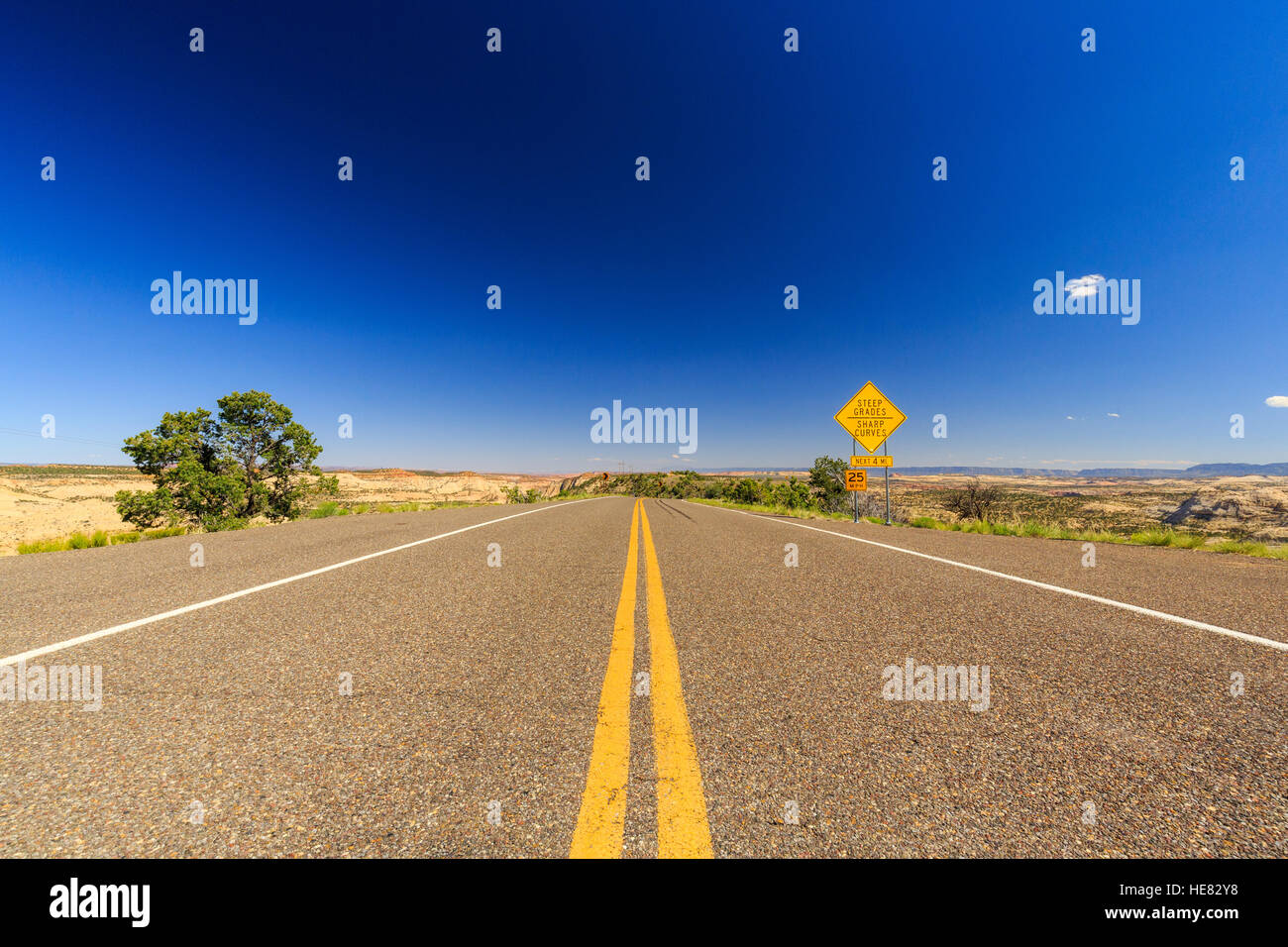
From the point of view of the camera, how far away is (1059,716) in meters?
2.16

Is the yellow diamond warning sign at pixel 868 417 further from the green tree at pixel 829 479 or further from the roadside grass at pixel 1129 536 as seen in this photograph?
the green tree at pixel 829 479

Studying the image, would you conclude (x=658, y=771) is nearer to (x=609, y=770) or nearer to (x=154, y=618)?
(x=609, y=770)

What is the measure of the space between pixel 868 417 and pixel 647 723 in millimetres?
14747

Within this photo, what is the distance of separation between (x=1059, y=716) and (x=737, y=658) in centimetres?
154

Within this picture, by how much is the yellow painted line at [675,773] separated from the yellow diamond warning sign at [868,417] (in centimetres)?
1351

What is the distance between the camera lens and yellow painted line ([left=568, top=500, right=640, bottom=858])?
138cm

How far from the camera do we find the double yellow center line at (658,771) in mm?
1385

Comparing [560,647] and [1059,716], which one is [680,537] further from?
[1059,716]

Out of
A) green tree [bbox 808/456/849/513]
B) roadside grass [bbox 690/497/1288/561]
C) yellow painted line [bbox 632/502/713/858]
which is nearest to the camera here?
yellow painted line [bbox 632/502/713/858]

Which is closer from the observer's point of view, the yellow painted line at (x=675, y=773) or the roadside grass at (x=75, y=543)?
the yellow painted line at (x=675, y=773)

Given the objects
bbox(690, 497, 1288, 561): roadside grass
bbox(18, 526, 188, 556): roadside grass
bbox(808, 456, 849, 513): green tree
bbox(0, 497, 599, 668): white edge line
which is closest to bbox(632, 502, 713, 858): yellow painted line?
bbox(0, 497, 599, 668): white edge line

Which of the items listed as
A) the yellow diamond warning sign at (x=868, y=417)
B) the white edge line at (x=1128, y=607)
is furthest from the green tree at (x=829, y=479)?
the white edge line at (x=1128, y=607)

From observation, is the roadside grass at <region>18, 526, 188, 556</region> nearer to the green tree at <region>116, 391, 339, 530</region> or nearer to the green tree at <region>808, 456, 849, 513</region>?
the green tree at <region>116, 391, 339, 530</region>
